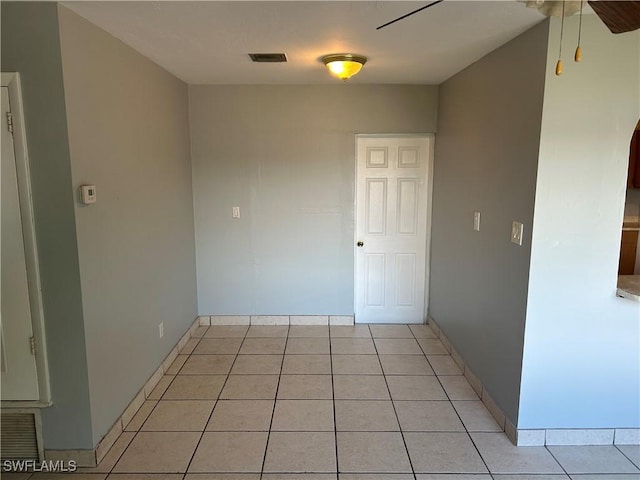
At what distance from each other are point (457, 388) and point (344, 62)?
2.40m

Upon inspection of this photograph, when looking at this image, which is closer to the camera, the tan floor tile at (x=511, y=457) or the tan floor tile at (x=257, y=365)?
the tan floor tile at (x=511, y=457)

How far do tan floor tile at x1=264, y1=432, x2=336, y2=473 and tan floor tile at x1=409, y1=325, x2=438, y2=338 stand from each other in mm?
1759

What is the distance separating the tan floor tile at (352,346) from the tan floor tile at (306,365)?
17 cm

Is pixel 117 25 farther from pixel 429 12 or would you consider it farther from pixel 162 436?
pixel 162 436

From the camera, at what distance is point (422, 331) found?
399 centimetres

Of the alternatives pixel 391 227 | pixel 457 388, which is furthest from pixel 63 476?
pixel 391 227

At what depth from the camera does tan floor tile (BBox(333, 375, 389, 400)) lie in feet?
9.26

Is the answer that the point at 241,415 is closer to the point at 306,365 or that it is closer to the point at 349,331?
the point at 306,365

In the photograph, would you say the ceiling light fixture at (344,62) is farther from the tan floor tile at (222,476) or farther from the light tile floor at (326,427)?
the tan floor tile at (222,476)

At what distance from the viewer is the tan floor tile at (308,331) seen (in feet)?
12.7

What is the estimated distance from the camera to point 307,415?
8.50ft

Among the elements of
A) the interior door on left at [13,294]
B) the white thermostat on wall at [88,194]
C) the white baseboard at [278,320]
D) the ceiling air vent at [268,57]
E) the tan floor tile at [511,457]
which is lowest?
the tan floor tile at [511,457]

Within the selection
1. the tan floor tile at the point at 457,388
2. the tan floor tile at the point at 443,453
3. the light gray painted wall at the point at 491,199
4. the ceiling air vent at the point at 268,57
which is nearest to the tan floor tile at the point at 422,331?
the light gray painted wall at the point at 491,199

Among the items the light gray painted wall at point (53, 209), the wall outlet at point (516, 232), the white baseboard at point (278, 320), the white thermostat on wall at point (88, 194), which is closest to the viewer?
the light gray painted wall at point (53, 209)
